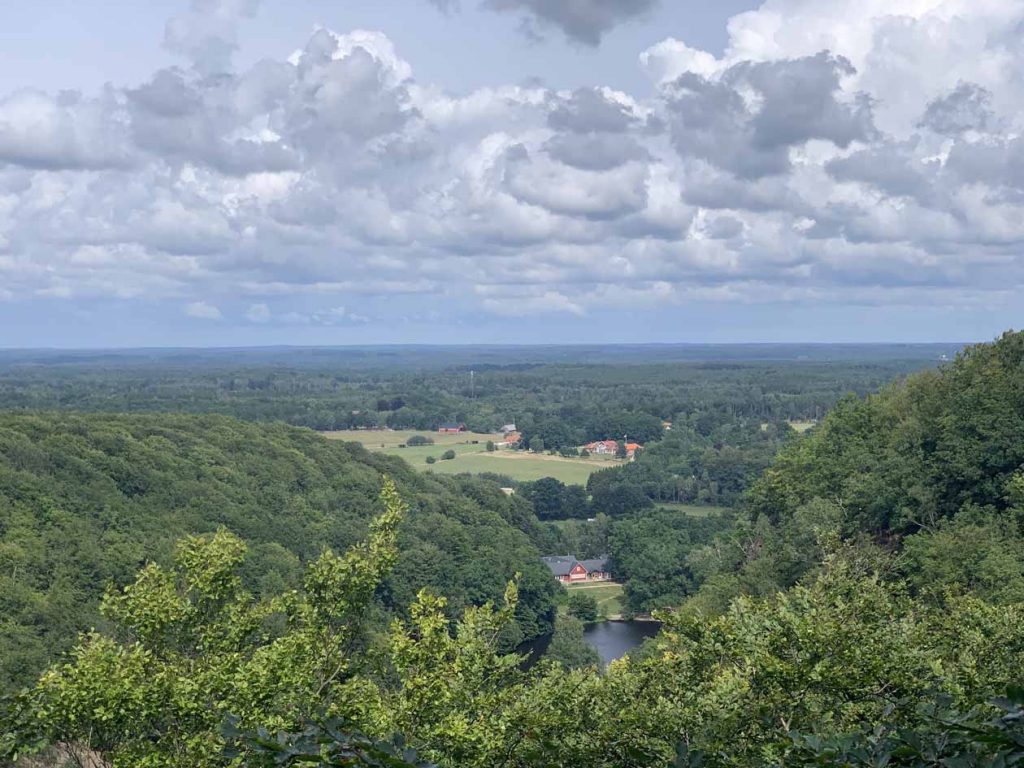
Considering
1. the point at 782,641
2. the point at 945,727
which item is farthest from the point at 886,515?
the point at 945,727

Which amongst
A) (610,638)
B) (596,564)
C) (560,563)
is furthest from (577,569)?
(610,638)

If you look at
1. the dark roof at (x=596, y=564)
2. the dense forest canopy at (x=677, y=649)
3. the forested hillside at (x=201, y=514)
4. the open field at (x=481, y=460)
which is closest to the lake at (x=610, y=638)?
the forested hillside at (x=201, y=514)

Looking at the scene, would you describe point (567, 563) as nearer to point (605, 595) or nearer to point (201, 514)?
point (605, 595)

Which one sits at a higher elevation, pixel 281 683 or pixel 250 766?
pixel 250 766

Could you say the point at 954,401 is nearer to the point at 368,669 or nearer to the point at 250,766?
the point at 368,669

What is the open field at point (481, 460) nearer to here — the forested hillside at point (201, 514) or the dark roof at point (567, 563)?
the forested hillside at point (201, 514)

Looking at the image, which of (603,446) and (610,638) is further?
(603,446)
